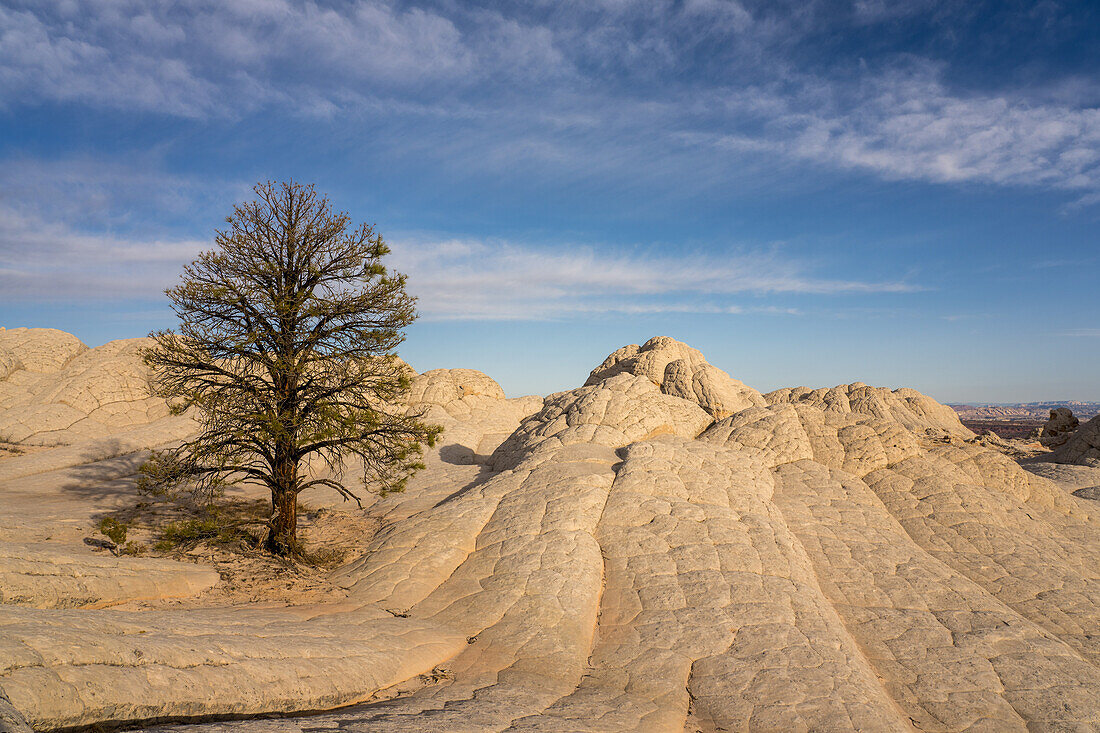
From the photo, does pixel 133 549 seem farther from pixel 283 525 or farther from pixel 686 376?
pixel 686 376

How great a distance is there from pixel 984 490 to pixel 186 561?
2205 cm

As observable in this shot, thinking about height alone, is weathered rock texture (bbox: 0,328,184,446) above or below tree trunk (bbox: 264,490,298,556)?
above

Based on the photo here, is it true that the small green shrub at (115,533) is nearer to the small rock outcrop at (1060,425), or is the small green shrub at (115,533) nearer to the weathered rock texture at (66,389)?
the weathered rock texture at (66,389)

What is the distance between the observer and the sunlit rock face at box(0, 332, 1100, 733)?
22.5 ft

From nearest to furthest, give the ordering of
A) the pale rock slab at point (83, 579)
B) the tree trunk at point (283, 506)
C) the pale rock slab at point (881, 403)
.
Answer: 1. the pale rock slab at point (83, 579)
2. the tree trunk at point (283, 506)
3. the pale rock slab at point (881, 403)

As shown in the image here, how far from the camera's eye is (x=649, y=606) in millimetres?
11273

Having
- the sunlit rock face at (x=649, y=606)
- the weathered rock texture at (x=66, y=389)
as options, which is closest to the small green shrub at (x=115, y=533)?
the sunlit rock face at (x=649, y=606)

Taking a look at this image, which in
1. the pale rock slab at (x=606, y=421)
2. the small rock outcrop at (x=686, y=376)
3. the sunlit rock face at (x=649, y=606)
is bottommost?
the sunlit rock face at (x=649, y=606)

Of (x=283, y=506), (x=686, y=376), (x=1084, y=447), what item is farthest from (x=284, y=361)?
(x=1084, y=447)

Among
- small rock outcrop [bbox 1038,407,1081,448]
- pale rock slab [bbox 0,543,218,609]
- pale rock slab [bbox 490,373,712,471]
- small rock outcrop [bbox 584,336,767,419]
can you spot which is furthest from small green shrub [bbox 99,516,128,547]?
small rock outcrop [bbox 1038,407,1081,448]

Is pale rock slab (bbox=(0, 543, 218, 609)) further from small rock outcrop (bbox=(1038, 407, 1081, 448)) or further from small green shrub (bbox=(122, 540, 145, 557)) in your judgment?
small rock outcrop (bbox=(1038, 407, 1081, 448))

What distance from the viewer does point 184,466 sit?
13086 mm

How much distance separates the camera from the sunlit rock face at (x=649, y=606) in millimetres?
6863

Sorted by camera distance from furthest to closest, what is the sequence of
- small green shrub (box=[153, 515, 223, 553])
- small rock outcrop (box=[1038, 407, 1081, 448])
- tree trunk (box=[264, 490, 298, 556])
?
small rock outcrop (box=[1038, 407, 1081, 448]) → tree trunk (box=[264, 490, 298, 556]) → small green shrub (box=[153, 515, 223, 553])
